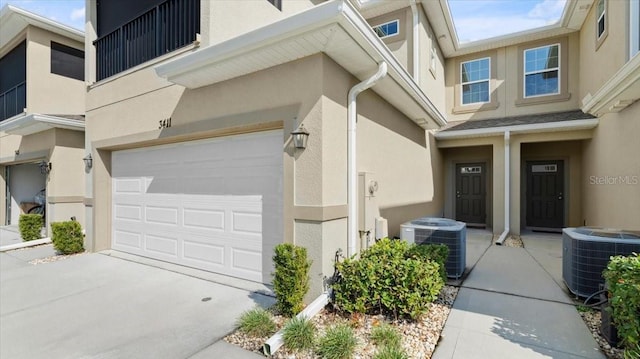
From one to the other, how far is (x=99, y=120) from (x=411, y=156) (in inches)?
325

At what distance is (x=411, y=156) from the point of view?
26.7 ft

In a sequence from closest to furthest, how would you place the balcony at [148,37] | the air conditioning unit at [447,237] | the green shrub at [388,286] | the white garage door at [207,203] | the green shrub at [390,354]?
the green shrub at [390,354] → the green shrub at [388,286] → the white garage door at [207,203] → the air conditioning unit at [447,237] → the balcony at [148,37]

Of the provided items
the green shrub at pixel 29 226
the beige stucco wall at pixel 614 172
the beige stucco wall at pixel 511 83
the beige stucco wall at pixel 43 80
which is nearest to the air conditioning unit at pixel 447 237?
the beige stucco wall at pixel 614 172

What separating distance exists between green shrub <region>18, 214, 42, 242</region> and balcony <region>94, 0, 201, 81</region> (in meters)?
4.81

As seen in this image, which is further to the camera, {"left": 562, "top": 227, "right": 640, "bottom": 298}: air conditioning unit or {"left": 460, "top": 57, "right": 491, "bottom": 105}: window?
{"left": 460, "top": 57, "right": 491, "bottom": 105}: window

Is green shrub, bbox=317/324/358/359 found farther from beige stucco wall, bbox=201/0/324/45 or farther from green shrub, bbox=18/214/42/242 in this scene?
green shrub, bbox=18/214/42/242

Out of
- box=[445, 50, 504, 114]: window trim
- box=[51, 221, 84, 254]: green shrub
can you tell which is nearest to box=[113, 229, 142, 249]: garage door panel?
box=[51, 221, 84, 254]: green shrub

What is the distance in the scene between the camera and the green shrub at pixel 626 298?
2.67m

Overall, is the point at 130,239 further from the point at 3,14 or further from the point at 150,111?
the point at 3,14

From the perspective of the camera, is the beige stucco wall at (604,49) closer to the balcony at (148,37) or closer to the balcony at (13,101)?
the balcony at (148,37)

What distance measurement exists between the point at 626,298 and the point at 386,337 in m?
2.29

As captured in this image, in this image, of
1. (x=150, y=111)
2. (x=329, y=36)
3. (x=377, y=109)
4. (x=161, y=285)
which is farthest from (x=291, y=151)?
(x=150, y=111)

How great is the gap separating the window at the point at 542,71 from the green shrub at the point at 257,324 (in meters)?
11.6

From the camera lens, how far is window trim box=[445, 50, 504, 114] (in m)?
11.0
